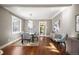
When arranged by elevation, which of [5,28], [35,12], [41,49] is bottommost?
[41,49]

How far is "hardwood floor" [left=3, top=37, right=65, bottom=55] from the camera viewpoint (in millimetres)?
3121

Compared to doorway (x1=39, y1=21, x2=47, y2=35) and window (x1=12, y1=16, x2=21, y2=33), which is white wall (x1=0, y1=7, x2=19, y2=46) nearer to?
window (x1=12, y1=16, x2=21, y2=33)

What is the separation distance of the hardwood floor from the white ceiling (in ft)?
1.97

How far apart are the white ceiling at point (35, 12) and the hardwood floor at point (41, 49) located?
1.97 feet

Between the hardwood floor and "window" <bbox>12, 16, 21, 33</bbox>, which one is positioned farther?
"window" <bbox>12, 16, 21, 33</bbox>

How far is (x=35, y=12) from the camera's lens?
3.31m

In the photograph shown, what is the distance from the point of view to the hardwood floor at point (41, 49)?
3121mm

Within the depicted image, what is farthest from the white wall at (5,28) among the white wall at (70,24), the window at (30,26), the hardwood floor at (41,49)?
the white wall at (70,24)

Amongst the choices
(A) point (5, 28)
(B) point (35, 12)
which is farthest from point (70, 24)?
(A) point (5, 28)

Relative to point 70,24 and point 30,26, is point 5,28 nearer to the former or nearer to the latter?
point 30,26

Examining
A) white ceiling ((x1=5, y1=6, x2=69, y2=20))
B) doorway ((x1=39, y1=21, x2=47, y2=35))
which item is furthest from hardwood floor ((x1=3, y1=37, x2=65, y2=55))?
white ceiling ((x1=5, y1=6, x2=69, y2=20))

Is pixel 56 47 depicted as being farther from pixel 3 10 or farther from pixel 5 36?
pixel 3 10

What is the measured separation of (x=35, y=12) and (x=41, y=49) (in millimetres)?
910
